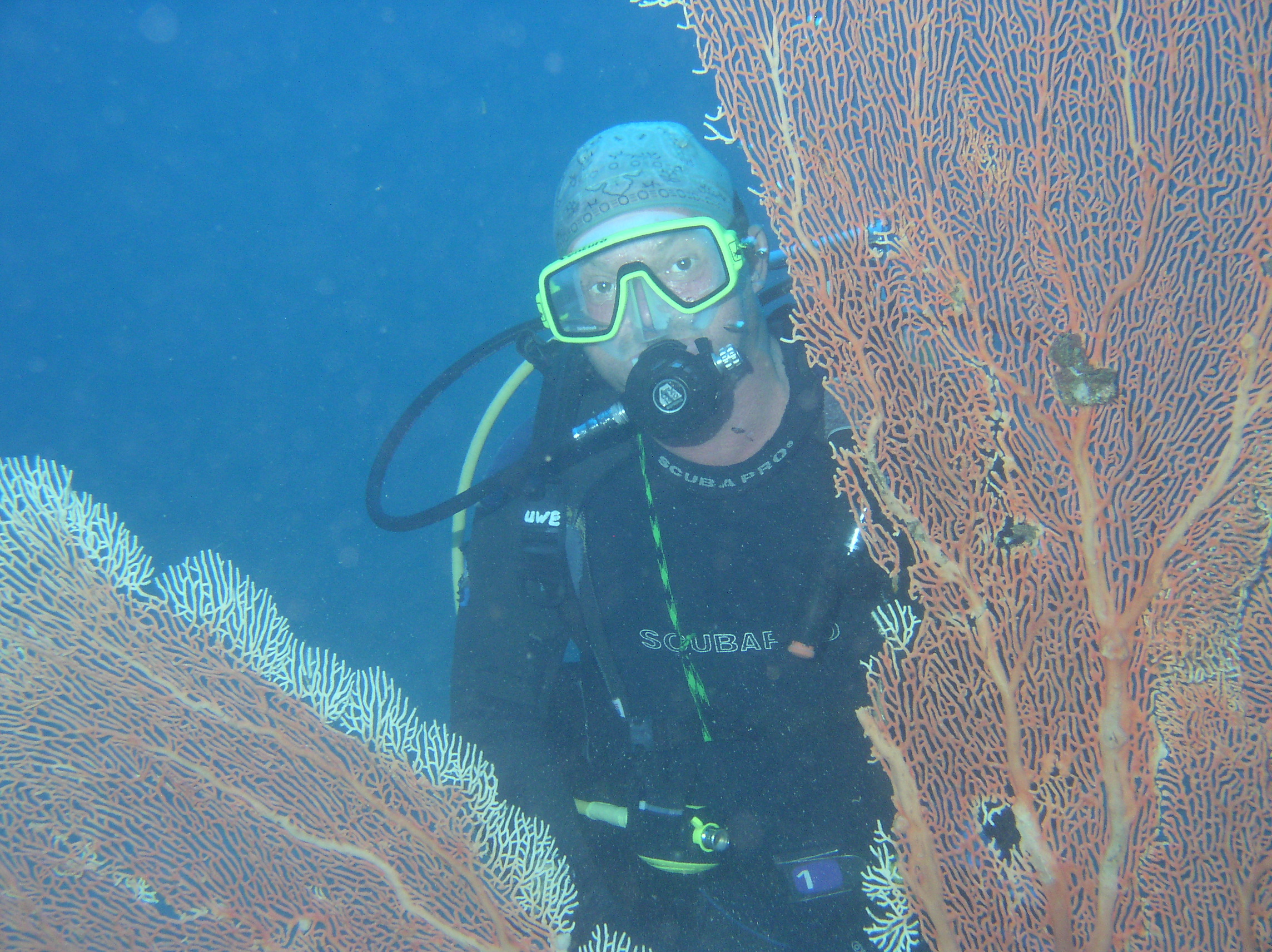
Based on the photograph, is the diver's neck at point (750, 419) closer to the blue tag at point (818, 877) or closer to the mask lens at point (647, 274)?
the mask lens at point (647, 274)

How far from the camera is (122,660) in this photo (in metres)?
2.21

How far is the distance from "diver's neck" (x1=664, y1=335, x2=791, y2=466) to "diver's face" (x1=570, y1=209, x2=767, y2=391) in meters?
0.13

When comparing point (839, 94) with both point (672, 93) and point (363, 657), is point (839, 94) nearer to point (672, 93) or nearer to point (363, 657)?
point (363, 657)

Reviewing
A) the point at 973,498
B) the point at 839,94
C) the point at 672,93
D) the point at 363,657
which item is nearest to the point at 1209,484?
the point at 973,498

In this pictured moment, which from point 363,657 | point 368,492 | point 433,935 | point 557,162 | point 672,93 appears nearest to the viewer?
point 433,935

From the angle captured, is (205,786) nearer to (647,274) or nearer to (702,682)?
(702,682)

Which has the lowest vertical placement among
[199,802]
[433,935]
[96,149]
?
[433,935]

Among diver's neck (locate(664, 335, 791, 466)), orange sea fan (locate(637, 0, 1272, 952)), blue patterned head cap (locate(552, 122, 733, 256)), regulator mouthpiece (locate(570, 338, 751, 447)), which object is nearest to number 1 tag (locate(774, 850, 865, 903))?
orange sea fan (locate(637, 0, 1272, 952))

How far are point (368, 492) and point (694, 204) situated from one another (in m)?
2.23

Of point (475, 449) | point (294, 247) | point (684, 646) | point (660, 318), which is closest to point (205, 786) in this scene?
point (684, 646)

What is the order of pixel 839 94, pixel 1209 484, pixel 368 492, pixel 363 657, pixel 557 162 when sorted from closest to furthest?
pixel 1209 484, pixel 839 94, pixel 368 492, pixel 363 657, pixel 557 162

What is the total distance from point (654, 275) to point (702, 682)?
168cm

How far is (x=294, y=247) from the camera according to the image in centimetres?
2128

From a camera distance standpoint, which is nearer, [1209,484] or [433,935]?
[1209,484]
